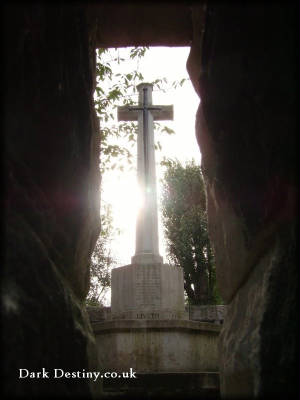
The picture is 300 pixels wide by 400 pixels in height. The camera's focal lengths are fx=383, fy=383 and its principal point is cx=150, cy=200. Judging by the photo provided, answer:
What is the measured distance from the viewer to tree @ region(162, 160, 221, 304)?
70.2ft

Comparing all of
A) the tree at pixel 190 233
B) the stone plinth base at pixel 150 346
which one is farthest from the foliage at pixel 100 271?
the stone plinth base at pixel 150 346

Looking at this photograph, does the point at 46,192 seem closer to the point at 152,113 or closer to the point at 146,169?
the point at 146,169

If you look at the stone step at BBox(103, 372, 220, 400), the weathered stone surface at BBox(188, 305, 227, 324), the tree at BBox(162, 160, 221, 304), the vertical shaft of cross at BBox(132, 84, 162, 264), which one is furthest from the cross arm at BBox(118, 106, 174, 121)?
the tree at BBox(162, 160, 221, 304)

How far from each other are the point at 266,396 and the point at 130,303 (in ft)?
16.9

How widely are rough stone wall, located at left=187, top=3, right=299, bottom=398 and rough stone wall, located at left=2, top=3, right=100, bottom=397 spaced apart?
32.5 inches

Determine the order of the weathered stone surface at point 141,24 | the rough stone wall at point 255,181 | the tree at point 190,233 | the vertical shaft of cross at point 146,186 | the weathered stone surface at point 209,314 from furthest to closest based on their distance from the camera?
the tree at point 190,233 < the weathered stone surface at point 209,314 < the vertical shaft of cross at point 146,186 < the weathered stone surface at point 141,24 < the rough stone wall at point 255,181

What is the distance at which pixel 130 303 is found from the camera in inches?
261

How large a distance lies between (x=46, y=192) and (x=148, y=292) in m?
4.83

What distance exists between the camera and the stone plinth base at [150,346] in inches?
212

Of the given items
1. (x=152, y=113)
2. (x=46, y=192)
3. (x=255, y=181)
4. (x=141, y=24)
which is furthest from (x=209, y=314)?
(x=46, y=192)

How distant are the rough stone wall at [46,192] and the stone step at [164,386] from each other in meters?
1.48

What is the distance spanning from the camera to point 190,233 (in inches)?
870

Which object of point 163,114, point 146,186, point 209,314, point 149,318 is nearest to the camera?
point 149,318

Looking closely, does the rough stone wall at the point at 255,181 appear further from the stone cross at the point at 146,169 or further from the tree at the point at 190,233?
the tree at the point at 190,233
